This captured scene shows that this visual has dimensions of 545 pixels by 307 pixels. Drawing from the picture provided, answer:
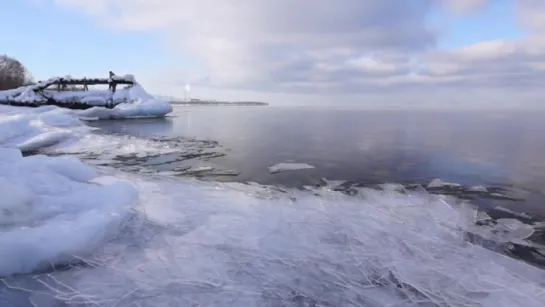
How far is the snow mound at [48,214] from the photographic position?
10.2ft

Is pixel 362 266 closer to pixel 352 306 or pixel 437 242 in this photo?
pixel 352 306

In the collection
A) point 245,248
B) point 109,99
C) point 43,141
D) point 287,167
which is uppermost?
point 109,99

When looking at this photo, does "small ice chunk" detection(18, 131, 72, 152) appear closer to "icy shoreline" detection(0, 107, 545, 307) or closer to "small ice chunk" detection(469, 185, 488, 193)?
"icy shoreline" detection(0, 107, 545, 307)

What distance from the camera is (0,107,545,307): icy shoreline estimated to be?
2.72m

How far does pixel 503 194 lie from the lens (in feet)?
19.0

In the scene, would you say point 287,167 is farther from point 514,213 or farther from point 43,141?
point 43,141

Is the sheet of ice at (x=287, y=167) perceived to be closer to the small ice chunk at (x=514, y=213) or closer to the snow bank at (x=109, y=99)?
the small ice chunk at (x=514, y=213)

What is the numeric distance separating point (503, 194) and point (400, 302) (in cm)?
434

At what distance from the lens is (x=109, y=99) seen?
101 ft

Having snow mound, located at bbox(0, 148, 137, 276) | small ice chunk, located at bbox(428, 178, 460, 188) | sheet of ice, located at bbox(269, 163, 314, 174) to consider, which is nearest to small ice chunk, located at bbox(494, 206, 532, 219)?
small ice chunk, located at bbox(428, 178, 460, 188)

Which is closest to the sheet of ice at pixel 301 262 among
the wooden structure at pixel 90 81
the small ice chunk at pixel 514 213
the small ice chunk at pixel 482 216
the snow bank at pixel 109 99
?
the small ice chunk at pixel 482 216

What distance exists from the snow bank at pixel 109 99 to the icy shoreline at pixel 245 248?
2552 centimetres

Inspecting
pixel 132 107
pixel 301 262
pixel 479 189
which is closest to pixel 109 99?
pixel 132 107

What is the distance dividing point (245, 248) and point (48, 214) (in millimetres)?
2429
